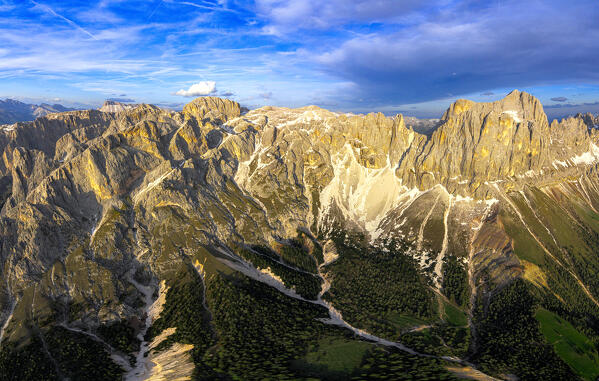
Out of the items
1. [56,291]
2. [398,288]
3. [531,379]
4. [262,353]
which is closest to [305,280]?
[398,288]

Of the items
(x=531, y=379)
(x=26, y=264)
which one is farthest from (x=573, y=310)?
(x=26, y=264)

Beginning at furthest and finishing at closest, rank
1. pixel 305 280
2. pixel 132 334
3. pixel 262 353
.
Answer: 1. pixel 305 280
2. pixel 132 334
3. pixel 262 353

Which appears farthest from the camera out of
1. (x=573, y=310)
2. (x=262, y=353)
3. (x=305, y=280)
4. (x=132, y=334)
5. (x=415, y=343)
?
(x=305, y=280)

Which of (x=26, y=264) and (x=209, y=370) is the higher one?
(x=26, y=264)

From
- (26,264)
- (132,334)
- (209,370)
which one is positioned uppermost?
(26,264)

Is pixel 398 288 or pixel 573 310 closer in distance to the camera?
pixel 573 310

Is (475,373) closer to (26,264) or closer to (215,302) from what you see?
(215,302)

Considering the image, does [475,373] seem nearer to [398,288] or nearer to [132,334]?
[398,288]

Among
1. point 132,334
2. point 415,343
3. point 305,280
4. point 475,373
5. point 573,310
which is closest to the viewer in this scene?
point 475,373

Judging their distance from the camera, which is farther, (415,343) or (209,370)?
(415,343)
